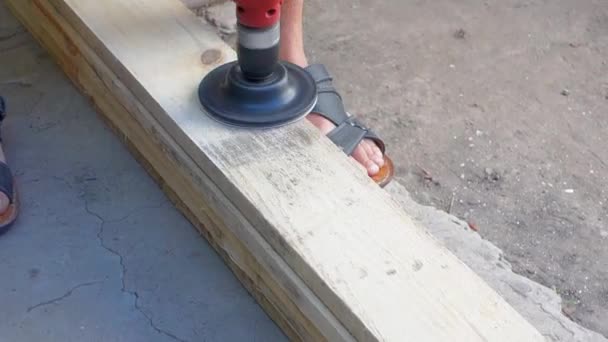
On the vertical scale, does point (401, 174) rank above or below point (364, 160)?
below

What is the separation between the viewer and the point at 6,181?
6.17 feet

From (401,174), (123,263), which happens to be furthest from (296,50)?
(123,263)

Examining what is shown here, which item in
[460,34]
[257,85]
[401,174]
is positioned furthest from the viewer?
[460,34]

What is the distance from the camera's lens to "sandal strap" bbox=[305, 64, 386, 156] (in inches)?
76.1

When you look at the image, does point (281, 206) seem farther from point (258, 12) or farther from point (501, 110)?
point (501, 110)

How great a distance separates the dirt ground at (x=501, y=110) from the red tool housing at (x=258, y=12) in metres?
0.90

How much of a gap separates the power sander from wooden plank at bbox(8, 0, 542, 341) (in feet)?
0.09

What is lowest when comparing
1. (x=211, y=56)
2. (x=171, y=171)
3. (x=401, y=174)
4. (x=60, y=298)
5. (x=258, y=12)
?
(x=401, y=174)

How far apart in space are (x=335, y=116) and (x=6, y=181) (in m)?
0.74

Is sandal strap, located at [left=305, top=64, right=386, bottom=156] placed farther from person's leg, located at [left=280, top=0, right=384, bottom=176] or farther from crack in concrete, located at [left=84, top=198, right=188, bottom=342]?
crack in concrete, located at [left=84, top=198, right=188, bottom=342]

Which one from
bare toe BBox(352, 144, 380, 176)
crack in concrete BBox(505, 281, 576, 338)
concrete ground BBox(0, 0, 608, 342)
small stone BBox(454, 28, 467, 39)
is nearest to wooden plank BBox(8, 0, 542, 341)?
concrete ground BBox(0, 0, 608, 342)

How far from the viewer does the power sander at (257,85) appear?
156 centimetres

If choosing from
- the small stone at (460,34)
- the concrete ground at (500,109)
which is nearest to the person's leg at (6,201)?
the concrete ground at (500,109)

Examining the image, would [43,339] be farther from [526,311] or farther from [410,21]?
[410,21]
